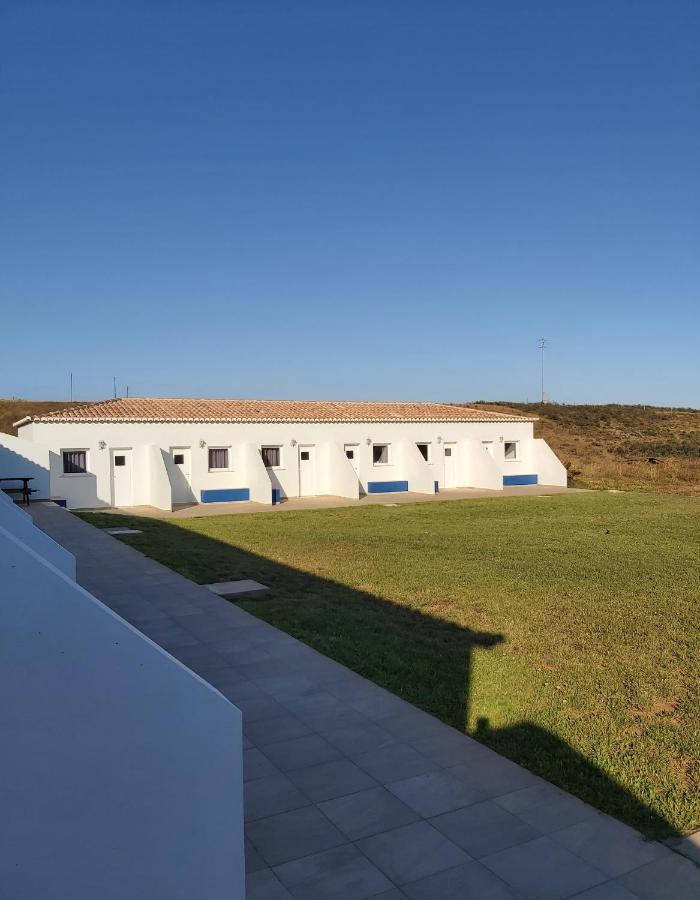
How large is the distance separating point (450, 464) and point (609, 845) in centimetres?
2695

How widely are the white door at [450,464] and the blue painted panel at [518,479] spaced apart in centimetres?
230

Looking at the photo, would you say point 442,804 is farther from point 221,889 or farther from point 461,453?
point 461,453

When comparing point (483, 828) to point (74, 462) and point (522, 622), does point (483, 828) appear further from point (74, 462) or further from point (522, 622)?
point (74, 462)

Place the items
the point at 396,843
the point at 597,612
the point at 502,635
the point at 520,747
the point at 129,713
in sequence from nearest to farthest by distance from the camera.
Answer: the point at 129,713 < the point at 396,843 < the point at 520,747 < the point at 502,635 < the point at 597,612

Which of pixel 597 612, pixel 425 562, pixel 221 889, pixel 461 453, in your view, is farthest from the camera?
pixel 461 453

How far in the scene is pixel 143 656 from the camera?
2893 millimetres

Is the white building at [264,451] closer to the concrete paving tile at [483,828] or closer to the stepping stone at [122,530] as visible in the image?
the stepping stone at [122,530]

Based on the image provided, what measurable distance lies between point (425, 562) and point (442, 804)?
916cm

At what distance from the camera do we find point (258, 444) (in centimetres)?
2673

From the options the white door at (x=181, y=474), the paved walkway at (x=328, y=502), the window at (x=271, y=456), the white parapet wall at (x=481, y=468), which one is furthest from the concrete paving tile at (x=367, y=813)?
the white parapet wall at (x=481, y=468)

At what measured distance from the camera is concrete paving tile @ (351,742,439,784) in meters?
5.21

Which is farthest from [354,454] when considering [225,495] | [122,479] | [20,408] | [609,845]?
[20,408]

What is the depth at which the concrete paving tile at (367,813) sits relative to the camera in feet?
14.8

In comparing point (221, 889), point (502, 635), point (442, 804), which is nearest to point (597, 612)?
point (502, 635)
